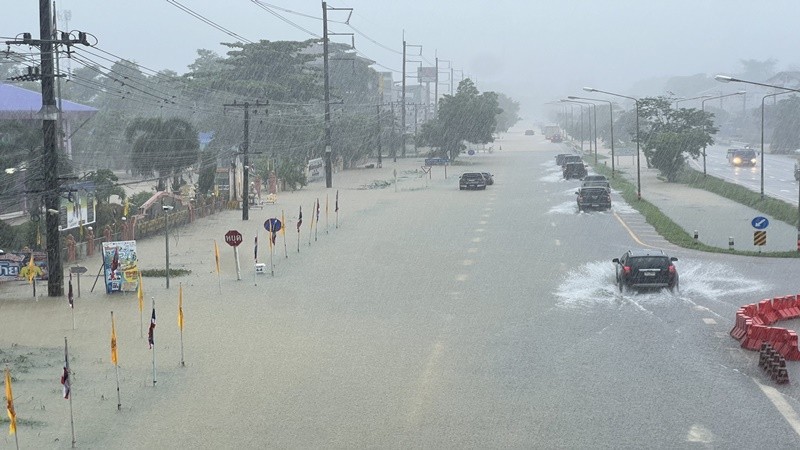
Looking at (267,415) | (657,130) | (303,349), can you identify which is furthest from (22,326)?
(657,130)

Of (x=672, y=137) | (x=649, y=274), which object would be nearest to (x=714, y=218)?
(x=649, y=274)

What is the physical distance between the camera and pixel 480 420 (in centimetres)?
1562

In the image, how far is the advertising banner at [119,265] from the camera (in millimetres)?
27859

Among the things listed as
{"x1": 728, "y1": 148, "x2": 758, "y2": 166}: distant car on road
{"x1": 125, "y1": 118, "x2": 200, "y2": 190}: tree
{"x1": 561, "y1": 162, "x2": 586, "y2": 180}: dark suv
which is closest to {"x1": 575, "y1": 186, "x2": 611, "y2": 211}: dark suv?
{"x1": 125, "y1": 118, "x2": 200, "y2": 190}: tree

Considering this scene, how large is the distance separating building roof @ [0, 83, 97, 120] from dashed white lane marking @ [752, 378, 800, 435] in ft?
138

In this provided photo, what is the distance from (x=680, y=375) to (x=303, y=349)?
24.5 feet

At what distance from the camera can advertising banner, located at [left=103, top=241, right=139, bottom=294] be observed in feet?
91.4

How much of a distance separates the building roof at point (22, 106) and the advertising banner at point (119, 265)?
2581cm

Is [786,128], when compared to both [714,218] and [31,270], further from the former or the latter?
[31,270]

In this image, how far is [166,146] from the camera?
6231 cm

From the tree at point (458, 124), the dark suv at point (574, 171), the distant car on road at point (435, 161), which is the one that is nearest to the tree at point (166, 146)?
the dark suv at point (574, 171)

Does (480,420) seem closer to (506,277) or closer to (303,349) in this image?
(303,349)

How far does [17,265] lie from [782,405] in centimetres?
2101

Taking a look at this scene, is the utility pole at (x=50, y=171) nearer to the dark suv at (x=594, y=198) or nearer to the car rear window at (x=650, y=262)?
the car rear window at (x=650, y=262)
